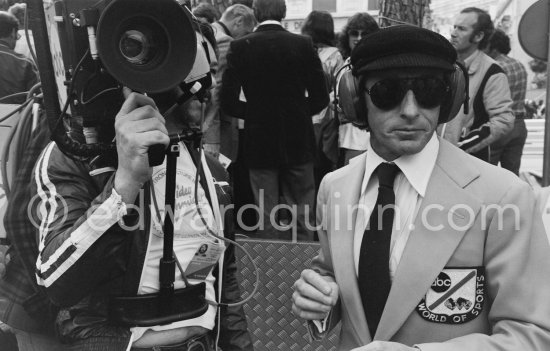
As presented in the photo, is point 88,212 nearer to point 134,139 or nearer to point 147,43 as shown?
point 134,139

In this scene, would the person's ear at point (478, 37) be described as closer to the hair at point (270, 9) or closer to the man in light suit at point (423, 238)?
the hair at point (270, 9)

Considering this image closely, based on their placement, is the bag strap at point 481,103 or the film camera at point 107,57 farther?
the bag strap at point 481,103

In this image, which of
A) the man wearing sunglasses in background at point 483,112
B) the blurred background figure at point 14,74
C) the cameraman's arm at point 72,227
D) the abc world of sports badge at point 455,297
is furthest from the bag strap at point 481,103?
the blurred background figure at point 14,74

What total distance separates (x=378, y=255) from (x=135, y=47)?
2.69ft

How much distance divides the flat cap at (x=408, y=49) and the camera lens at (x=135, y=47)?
23.0 inches

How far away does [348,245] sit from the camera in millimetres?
1699

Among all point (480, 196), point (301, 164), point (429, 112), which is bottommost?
point (301, 164)

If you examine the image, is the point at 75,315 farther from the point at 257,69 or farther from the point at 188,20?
the point at 257,69

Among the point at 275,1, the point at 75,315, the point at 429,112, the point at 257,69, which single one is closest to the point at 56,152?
the point at 75,315

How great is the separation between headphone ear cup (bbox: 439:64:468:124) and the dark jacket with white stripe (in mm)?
905

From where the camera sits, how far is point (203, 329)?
1.89 meters

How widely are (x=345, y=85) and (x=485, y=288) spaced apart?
712 mm

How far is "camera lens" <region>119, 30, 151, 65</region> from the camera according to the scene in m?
1.52

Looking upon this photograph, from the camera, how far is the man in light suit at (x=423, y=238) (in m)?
1.48
